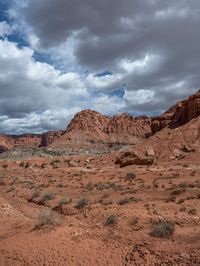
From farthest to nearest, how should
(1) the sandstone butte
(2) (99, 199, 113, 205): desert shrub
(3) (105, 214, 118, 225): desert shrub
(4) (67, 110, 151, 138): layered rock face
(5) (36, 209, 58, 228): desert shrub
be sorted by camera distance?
(4) (67, 110, 151, 138): layered rock face
(1) the sandstone butte
(2) (99, 199, 113, 205): desert shrub
(3) (105, 214, 118, 225): desert shrub
(5) (36, 209, 58, 228): desert shrub

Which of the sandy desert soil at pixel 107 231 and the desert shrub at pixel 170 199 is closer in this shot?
the sandy desert soil at pixel 107 231

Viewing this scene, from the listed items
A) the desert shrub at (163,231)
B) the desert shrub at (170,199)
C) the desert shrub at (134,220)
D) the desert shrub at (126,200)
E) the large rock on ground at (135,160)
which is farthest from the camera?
the large rock on ground at (135,160)

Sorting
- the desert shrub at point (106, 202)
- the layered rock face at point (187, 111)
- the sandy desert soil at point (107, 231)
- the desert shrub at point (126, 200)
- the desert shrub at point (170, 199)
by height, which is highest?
the layered rock face at point (187, 111)

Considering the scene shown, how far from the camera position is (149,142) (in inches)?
2327

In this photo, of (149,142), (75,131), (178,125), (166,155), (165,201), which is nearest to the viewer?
(165,201)

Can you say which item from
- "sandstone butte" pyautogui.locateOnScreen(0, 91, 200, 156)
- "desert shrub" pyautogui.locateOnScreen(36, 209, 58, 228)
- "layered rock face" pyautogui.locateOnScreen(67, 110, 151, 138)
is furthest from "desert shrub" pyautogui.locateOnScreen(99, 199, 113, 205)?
"layered rock face" pyautogui.locateOnScreen(67, 110, 151, 138)

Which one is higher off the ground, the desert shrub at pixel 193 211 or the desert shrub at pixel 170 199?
the desert shrub at pixel 170 199

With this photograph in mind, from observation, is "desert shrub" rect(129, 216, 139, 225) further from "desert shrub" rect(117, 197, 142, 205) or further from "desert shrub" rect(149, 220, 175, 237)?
"desert shrub" rect(117, 197, 142, 205)

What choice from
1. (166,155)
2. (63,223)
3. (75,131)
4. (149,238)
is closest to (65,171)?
(166,155)

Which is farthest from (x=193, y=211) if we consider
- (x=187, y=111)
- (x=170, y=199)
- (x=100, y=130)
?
(x=100, y=130)

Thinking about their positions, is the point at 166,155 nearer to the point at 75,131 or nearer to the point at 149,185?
the point at 149,185

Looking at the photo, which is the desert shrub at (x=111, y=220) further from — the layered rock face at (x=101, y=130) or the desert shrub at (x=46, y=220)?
the layered rock face at (x=101, y=130)

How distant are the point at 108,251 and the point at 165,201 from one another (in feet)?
24.4

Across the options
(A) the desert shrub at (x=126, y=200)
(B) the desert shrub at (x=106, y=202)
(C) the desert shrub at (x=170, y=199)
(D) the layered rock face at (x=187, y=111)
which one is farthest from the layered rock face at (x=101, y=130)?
(C) the desert shrub at (x=170, y=199)
